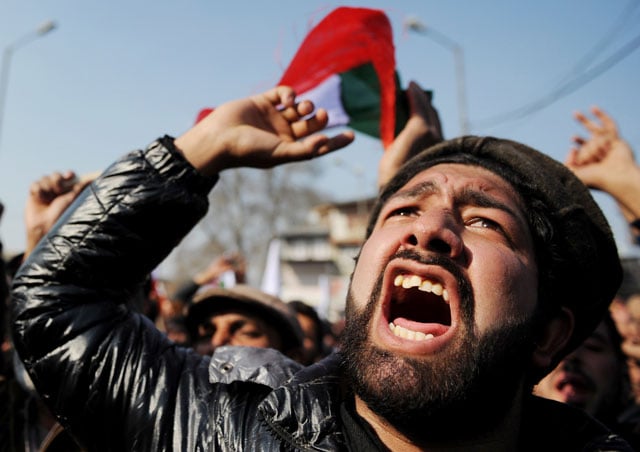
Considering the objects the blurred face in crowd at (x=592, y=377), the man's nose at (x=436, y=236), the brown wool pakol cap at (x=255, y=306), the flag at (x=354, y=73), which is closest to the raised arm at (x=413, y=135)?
the flag at (x=354, y=73)

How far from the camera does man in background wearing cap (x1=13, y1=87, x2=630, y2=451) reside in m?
1.74

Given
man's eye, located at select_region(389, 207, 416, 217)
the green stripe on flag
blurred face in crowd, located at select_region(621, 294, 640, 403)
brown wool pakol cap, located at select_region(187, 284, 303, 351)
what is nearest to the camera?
man's eye, located at select_region(389, 207, 416, 217)

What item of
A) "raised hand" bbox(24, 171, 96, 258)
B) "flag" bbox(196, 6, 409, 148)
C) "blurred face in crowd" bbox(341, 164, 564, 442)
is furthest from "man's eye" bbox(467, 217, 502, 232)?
"raised hand" bbox(24, 171, 96, 258)

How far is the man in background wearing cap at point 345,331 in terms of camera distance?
174 centimetres

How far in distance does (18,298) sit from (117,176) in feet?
1.50

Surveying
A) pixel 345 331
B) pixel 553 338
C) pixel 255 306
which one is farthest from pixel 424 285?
pixel 255 306

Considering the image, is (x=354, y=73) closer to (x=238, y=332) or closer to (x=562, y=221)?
(x=562, y=221)

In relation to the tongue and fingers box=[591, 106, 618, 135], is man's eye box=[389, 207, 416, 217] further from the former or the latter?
fingers box=[591, 106, 618, 135]

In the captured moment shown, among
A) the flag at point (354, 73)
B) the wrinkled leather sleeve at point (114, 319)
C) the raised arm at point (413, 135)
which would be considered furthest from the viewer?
the raised arm at point (413, 135)

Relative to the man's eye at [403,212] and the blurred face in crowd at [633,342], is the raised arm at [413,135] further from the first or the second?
the blurred face in crowd at [633,342]

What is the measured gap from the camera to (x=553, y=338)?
2.13m

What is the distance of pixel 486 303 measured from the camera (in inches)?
71.9

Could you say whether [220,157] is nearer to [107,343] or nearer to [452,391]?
[107,343]

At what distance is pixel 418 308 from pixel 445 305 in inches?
3.7
